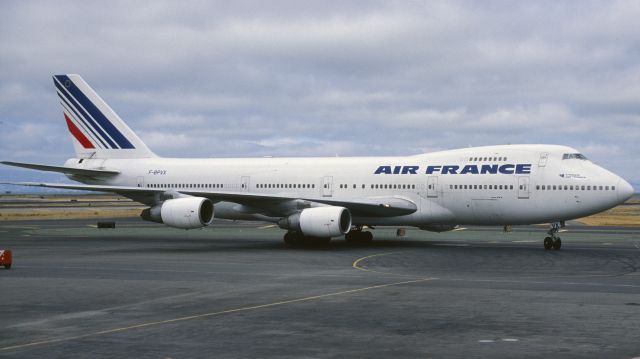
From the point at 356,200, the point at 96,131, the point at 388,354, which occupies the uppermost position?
the point at 96,131

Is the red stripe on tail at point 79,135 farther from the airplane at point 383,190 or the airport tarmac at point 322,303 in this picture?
the airport tarmac at point 322,303

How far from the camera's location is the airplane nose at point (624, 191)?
32438mm

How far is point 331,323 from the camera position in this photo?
14.9 metres

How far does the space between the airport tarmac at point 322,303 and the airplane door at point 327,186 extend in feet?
17.9

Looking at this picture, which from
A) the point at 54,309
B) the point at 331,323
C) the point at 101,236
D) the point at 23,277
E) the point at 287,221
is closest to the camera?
the point at 331,323

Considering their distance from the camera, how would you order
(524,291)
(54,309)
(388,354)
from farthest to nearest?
(524,291)
(54,309)
(388,354)

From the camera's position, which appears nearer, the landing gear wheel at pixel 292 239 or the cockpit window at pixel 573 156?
the cockpit window at pixel 573 156

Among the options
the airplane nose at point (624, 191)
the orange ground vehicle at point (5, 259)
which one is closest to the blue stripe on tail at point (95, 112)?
the orange ground vehicle at point (5, 259)

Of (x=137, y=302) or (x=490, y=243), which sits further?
(x=490, y=243)

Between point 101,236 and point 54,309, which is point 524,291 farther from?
point 101,236

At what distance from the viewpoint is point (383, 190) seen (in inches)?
1478

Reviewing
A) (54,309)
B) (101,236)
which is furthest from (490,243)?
(54,309)

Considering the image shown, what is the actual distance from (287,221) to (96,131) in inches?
672

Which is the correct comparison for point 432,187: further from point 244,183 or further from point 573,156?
point 244,183
